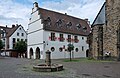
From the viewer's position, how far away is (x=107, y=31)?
31562 millimetres

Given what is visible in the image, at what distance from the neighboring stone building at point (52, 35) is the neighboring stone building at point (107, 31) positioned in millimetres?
13633

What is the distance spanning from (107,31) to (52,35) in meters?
18.1

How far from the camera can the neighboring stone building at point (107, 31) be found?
1169 inches

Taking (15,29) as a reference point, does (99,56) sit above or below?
below

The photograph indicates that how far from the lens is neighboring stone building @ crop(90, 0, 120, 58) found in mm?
29697

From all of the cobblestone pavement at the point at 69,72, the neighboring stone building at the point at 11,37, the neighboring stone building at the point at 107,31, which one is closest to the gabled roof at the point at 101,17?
the neighboring stone building at the point at 107,31

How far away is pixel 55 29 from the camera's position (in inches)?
1865

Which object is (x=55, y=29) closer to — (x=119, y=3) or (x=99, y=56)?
(x=99, y=56)

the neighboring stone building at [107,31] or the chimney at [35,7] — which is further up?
the chimney at [35,7]

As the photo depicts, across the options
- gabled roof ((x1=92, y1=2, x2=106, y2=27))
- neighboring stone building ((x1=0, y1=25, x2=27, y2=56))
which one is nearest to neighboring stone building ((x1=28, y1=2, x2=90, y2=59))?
gabled roof ((x1=92, y1=2, x2=106, y2=27))

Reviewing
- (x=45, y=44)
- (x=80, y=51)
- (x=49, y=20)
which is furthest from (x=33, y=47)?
(x=80, y=51)

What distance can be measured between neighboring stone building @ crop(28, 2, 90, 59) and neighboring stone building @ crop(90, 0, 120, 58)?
1363 cm

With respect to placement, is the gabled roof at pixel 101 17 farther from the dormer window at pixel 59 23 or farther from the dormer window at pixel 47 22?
the dormer window at pixel 59 23

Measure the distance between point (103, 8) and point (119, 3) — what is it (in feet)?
16.8
